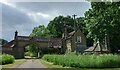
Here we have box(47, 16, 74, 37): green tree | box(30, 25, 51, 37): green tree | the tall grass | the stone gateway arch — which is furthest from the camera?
box(30, 25, 51, 37): green tree

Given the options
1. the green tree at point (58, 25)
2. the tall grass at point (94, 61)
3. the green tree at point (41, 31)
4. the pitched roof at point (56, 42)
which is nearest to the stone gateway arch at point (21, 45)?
the pitched roof at point (56, 42)

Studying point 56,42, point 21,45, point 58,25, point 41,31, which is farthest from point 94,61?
point 41,31

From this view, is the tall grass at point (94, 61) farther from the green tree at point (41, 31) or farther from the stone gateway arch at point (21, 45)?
the green tree at point (41, 31)

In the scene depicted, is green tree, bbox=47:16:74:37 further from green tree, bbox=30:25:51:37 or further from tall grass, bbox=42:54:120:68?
tall grass, bbox=42:54:120:68

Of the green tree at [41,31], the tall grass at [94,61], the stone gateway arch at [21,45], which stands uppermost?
the green tree at [41,31]

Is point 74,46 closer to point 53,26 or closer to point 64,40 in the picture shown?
point 64,40

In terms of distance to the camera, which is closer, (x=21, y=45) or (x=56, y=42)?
(x=21, y=45)

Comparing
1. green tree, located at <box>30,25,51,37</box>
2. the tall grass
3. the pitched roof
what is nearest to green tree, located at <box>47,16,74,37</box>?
green tree, located at <box>30,25,51,37</box>

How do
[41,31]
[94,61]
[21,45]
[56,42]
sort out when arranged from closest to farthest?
[94,61], [21,45], [56,42], [41,31]

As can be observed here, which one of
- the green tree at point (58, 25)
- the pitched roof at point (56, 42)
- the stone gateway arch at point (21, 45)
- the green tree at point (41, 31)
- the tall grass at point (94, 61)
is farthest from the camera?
the green tree at point (41, 31)

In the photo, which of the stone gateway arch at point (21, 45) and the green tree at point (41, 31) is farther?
the green tree at point (41, 31)

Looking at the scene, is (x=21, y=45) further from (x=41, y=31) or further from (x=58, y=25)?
(x=41, y=31)

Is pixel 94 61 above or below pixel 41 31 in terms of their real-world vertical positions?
below

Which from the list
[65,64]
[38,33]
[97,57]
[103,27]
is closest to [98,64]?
[97,57]
